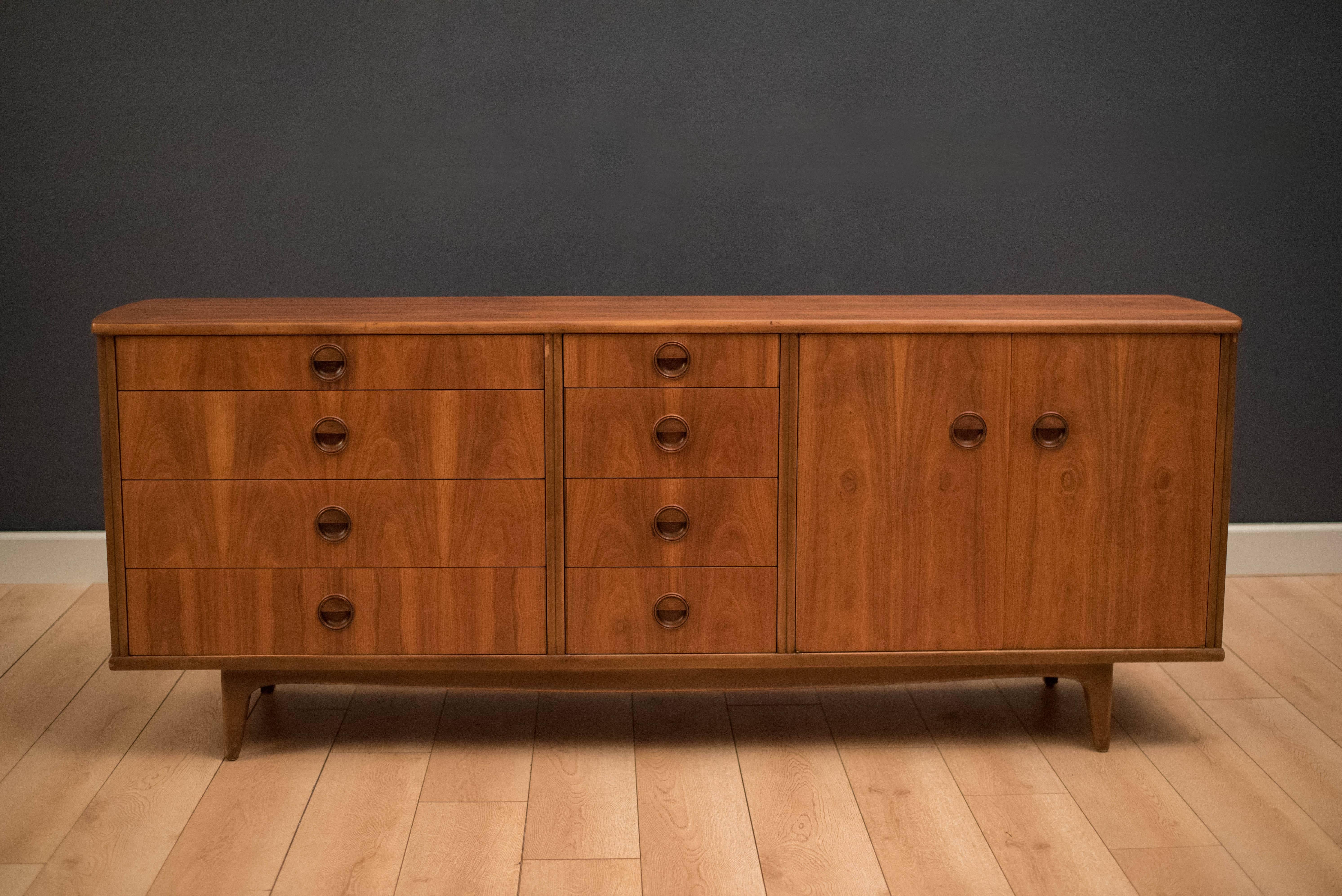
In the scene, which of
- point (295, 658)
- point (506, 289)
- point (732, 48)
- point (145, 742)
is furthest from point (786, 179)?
point (145, 742)

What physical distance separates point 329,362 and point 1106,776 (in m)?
1.45

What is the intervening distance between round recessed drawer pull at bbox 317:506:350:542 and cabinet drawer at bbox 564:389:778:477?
378 millimetres

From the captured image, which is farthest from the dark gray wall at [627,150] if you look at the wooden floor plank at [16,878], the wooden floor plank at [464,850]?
the wooden floor plank at [16,878]

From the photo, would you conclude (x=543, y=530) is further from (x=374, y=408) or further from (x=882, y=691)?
(x=882, y=691)

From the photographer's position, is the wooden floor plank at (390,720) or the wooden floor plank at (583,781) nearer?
the wooden floor plank at (583,781)

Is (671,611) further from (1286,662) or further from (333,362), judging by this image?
(1286,662)

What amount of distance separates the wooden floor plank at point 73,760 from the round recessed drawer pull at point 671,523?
1.00 meters

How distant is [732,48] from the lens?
2893mm

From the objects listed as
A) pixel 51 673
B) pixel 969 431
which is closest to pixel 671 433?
pixel 969 431

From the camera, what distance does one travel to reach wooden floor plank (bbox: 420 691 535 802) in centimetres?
209

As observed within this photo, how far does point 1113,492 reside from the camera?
2143 millimetres

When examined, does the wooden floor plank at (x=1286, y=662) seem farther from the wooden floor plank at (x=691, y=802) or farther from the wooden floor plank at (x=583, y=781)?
the wooden floor plank at (x=583, y=781)

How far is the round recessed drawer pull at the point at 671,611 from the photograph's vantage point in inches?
85.5

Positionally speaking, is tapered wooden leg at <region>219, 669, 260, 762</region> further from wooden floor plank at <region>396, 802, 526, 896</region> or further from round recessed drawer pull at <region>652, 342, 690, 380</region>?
round recessed drawer pull at <region>652, 342, 690, 380</region>
